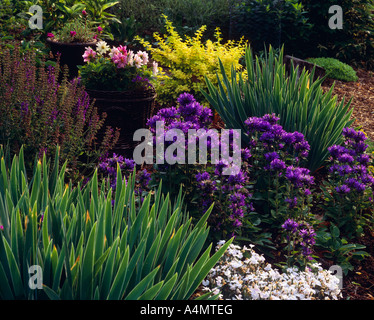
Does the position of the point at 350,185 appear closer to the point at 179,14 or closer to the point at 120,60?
the point at 120,60

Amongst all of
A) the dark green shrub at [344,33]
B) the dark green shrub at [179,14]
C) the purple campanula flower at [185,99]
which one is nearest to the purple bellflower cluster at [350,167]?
the purple campanula flower at [185,99]

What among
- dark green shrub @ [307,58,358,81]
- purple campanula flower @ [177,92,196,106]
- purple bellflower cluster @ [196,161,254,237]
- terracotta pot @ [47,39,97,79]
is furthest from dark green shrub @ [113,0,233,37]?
purple bellflower cluster @ [196,161,254,237]

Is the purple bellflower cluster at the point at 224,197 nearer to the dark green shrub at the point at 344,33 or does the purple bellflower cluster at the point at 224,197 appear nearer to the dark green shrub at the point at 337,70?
the dark green shrub at the point at 337,70

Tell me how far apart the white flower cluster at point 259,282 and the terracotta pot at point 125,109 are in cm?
208

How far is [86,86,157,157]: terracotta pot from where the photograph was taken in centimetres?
432

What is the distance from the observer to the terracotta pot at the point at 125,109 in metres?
4.32

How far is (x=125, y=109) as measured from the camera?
437 cm

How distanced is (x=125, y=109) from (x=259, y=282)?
241cm

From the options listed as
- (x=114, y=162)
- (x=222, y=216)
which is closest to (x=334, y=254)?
(x=222, y=216)

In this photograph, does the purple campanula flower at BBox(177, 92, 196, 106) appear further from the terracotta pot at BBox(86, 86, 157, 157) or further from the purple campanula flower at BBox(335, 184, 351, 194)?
the purple campanula flower at BBox(335, 184, 351, 194)

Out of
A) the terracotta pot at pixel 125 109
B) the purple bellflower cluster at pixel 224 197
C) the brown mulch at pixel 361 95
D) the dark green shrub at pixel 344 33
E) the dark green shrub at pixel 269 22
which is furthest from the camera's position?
the dark green shrub at pixel 344 33

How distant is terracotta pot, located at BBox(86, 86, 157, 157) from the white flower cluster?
2082mm

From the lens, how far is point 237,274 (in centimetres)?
254

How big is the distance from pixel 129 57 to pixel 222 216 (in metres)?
2.13
